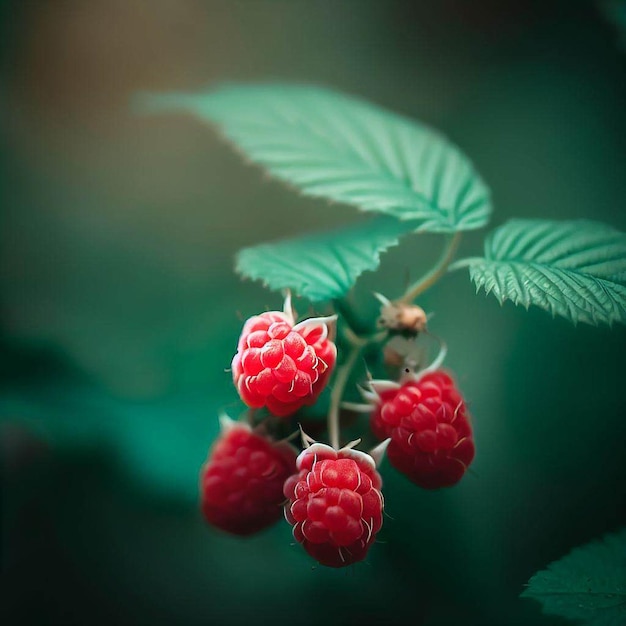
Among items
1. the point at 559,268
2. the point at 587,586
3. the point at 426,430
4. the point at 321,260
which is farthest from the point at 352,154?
the point at 587,586

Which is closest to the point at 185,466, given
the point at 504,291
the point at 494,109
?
the point at 504,291

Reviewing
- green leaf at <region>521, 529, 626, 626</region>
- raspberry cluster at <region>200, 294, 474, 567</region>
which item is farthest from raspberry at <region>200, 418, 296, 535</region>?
green leaf at <region>521, 529, 626, 626</region>

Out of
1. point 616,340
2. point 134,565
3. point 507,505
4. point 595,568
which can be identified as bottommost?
point 134,565

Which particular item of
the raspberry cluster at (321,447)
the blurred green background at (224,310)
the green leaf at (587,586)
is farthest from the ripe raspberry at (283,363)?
Result: the green leaf at (587,586)

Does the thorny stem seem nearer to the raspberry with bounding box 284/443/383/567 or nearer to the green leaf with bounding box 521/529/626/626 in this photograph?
the raspberry with bounding box 284/443/383/567

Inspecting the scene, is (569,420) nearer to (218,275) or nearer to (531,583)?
(531,583)

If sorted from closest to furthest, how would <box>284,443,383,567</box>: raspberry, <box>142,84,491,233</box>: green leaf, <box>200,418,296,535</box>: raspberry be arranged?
<box>284,443,383,567</box>: raspberry
<box>200,418,296,535</box>: raspberry
<box>142,84,491,233</box>: green leaf
